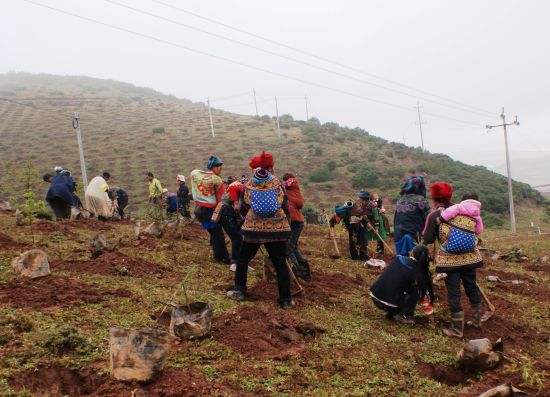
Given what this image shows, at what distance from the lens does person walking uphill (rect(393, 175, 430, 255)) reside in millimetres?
6695

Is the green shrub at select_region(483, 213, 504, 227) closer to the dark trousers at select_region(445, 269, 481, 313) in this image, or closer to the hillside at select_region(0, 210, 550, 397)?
the hillside at select_region(0, 210, 550, 397)

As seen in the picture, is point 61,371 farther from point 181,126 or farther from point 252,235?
point 181,126

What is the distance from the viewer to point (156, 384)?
3189 millimetres

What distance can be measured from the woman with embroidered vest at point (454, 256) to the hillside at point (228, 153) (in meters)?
20.4

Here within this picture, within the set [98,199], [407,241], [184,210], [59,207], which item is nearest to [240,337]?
[407,241]

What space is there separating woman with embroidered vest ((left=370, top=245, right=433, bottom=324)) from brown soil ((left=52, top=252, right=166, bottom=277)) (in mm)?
3180

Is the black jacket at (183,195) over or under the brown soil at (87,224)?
over

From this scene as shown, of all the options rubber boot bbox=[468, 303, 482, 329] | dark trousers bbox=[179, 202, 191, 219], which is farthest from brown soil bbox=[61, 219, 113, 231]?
rubber boot bbox=[468, 303, 482, 329]

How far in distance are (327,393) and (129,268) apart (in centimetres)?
398

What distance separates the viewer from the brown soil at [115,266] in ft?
20.6

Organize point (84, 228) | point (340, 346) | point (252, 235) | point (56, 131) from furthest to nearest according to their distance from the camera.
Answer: point (56, 131) → point (84, 228) → point (252, 235) → point (340, 346)

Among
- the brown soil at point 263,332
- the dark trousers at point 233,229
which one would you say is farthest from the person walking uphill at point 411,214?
the brown soil at point 263,332

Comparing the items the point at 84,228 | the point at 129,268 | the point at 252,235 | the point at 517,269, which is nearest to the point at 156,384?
the point at 252,235

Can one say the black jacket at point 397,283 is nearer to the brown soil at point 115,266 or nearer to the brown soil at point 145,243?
the brown soil at point 115,266
